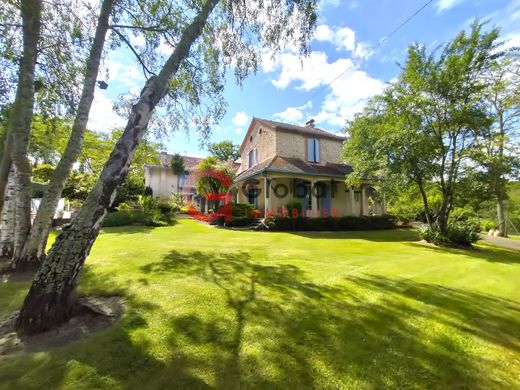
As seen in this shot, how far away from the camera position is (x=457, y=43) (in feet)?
33.7

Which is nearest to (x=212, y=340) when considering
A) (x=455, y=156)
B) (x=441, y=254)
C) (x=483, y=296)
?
(x=483, y=296)

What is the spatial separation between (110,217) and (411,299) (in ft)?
47.3

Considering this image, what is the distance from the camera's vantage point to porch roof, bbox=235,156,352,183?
590 inches

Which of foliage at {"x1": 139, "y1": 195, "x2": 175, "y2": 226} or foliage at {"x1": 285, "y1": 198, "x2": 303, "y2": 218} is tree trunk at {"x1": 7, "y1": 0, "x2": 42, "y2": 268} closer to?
foliage at {"x1": 139, "y1": 195, "x2": 175, "y2": 226}

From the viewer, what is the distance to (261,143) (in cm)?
1944

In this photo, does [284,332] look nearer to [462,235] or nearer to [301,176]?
[462,235]

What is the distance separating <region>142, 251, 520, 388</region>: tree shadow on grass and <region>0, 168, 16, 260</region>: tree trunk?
4682mm

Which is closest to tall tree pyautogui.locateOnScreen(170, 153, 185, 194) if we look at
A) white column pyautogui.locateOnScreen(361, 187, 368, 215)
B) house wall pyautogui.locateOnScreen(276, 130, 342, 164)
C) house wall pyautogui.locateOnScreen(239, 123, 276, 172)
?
house wall pyautogui.locateOnScreen(239, 123, 276, 172)

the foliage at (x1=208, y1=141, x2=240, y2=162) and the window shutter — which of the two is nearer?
the window shutter

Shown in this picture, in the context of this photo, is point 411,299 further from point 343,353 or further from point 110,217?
point 110,217

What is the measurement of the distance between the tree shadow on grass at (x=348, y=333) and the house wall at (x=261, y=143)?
14065 millimetres

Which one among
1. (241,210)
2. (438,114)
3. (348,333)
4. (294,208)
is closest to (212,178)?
(241,210)

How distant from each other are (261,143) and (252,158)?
1913 millimetres

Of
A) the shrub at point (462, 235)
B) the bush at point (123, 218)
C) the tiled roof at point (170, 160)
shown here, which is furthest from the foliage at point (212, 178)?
the tiled roof at point (170, 160)
